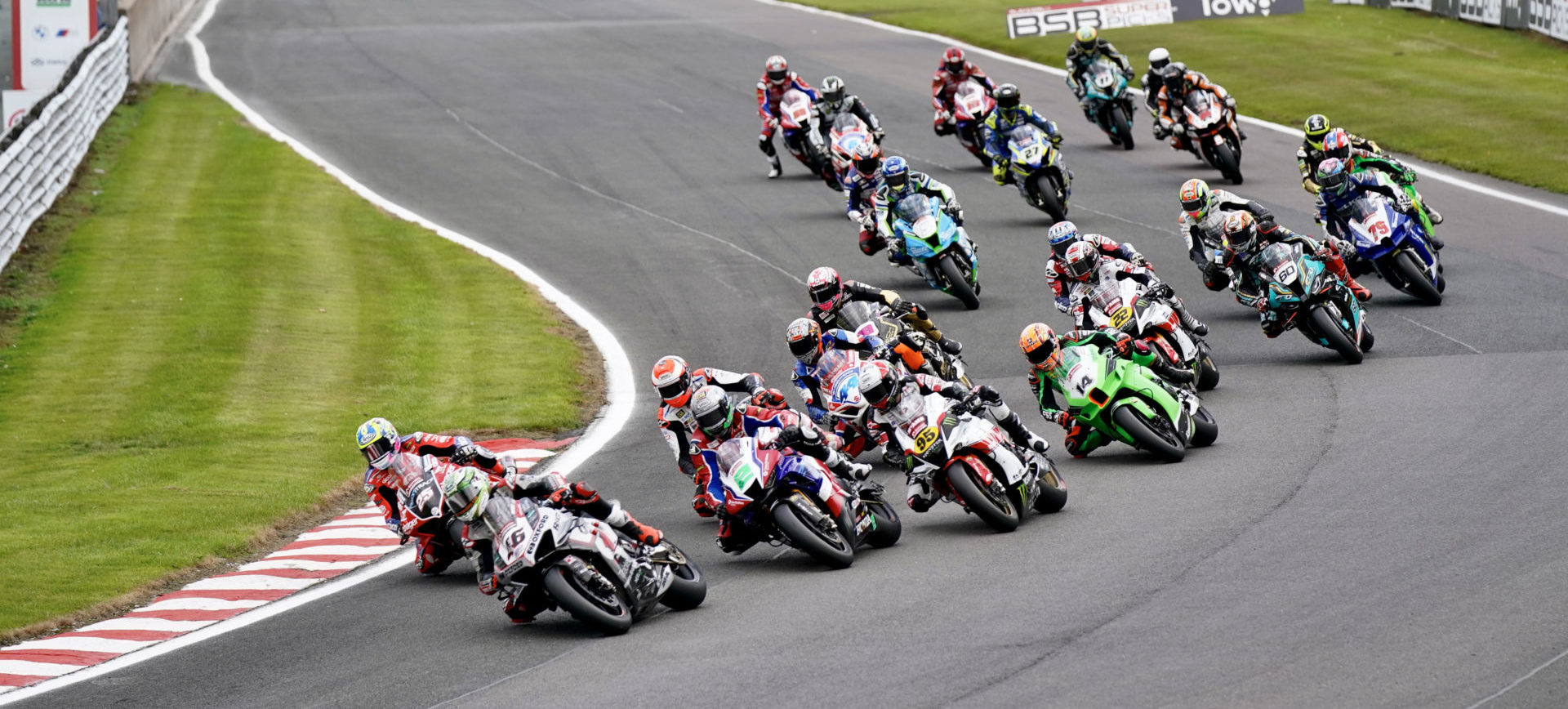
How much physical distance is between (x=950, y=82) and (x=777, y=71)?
3.00 meters

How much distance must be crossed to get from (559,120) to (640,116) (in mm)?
1773

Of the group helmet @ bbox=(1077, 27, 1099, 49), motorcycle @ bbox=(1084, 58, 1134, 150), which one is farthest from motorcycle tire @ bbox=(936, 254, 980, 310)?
helmet @ bbox=(1077, 27, 1099, 49)

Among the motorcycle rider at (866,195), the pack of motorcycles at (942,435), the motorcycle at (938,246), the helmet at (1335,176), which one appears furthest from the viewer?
the motorcycle rider at (866,195)

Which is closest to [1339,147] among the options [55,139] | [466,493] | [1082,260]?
[1082,260]

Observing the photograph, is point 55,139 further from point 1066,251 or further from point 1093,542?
point 1093,542

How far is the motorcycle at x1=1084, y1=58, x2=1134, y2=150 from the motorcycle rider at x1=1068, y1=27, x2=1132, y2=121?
0.09 m

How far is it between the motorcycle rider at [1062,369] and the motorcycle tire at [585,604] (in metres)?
4.72

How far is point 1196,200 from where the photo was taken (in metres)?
20.0

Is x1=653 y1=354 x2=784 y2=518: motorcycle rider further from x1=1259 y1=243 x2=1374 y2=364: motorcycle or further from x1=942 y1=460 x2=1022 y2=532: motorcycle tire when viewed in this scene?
x1=1259 y1=243 x2=1374 y2=364: motorcycle

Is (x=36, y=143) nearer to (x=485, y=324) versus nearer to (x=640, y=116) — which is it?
(x=485, y=324)

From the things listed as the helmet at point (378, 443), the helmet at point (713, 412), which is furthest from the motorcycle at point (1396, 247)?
the helmet at point (378, 443)

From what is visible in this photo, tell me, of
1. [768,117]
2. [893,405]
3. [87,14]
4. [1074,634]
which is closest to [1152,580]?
[1074,634]

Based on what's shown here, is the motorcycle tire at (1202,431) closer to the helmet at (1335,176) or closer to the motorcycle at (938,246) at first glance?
the helmet at (1335,176)

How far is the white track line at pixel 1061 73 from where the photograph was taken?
26.6m
